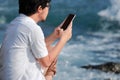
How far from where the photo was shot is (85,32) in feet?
38.2

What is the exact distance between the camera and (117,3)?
12719mm

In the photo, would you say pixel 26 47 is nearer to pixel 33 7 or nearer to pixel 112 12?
pixel 33 7

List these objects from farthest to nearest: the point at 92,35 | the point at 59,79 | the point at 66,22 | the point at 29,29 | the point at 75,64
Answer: the point at 92,35 < the point at 75,64 < the point at 59,79 < the point at 66,22 < the point at 29,29

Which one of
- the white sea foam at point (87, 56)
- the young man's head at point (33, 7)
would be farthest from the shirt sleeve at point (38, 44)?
the white sea foam at point (87, 56)

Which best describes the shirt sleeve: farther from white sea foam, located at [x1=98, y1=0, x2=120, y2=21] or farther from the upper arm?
white sea foam, located at [x1=98, y1=0, x2=120, y2=21]

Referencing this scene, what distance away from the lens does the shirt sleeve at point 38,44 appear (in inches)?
163

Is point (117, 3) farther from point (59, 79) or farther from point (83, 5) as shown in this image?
point (59, 79)

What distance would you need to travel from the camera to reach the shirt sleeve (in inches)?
163

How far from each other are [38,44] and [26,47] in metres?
0.08

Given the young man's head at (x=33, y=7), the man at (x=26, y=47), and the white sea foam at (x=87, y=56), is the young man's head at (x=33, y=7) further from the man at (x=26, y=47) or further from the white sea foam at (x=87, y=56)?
the white sea foam at (x=87, y=56)

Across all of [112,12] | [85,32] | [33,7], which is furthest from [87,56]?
[33,7]

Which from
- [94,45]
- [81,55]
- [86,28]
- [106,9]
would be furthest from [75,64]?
[106,9]

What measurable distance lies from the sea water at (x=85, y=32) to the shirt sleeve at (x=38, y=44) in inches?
206

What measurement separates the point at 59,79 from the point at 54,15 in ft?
8.74
